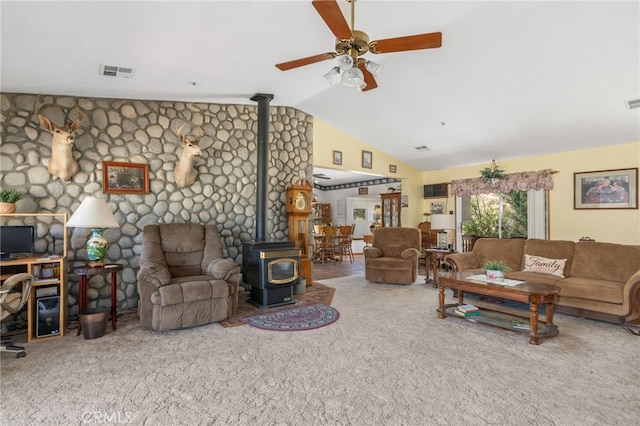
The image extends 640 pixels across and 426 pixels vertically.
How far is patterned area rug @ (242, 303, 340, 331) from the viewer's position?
11.9 ft

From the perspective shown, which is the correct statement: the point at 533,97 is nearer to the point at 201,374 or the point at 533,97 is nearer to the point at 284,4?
the point at 284,4

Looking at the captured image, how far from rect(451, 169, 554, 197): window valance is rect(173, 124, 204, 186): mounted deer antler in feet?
20.1

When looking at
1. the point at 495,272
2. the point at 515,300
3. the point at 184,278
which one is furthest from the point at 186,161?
the point at 515,300

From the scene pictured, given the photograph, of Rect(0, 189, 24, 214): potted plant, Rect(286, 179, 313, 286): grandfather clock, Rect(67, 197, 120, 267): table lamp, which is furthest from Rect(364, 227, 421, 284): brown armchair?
Rect(0, 189, 24, 214): potted plant

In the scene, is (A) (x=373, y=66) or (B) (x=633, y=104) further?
(B) (x=633, y=104)

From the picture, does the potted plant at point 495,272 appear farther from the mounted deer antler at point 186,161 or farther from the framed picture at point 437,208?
the framed picture at point 437,208

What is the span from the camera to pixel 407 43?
8.42 feet

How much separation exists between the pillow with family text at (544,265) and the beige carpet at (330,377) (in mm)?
820

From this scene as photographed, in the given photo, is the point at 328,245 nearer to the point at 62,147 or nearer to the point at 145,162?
the point at 145,162

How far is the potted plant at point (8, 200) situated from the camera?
3.47m

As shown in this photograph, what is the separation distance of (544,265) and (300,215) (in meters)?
3.43

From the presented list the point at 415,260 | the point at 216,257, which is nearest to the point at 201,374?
the point at 216,257

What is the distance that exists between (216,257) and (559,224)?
6476 millimetres

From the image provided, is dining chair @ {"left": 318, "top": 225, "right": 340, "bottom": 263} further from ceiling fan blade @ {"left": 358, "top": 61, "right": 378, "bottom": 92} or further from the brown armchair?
ceiling fan blade @ {"left": 358, "top": 61, "right": 378, "bottom": 92}
